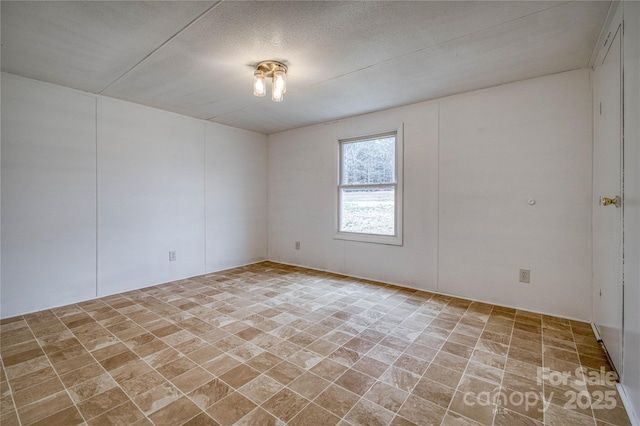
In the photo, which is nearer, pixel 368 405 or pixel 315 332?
pixel 368 405

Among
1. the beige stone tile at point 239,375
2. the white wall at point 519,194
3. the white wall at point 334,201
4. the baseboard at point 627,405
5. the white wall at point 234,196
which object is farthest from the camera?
the white wall at point 234,196

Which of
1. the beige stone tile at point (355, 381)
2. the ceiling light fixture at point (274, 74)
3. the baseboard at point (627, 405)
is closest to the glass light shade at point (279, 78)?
the ceiling light fixture at point (274, 74)

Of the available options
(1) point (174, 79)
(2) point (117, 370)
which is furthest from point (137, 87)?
(2) point (117, 370)

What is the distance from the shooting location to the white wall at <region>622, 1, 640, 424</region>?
4.83 ft

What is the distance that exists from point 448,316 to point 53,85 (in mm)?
4693

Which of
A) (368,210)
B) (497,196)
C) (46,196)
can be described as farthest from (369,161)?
(46,196)

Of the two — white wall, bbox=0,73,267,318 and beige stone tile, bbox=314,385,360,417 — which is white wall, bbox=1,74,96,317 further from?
beige stone tile, bbox=314,385,360,417

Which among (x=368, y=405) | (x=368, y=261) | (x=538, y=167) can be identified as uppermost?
(x=538, y=167)

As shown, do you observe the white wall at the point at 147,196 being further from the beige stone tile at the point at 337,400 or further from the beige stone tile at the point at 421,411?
the beige stone tile at the point at 421,411

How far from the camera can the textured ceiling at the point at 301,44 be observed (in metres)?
1.86

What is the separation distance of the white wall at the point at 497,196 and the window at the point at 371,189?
0.43 feet

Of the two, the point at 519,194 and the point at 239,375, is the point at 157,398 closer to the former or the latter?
the point at 239,375

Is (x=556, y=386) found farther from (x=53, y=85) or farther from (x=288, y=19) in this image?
(x=53, y=85)

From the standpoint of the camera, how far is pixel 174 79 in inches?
115
